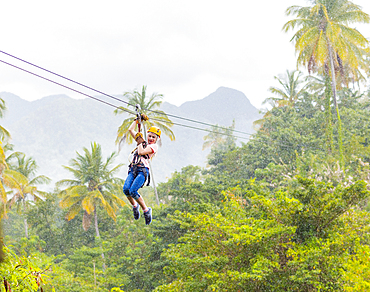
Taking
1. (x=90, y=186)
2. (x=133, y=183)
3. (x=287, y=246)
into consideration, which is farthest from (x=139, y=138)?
(x=90, y=186)

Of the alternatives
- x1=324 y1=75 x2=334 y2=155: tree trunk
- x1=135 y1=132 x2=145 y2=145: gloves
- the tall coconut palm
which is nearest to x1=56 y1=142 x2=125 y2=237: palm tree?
the tall coconut palm

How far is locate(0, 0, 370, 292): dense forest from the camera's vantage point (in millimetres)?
11188

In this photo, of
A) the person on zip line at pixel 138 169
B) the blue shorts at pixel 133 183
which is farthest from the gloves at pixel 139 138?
the blue shorts at pixel 133 183

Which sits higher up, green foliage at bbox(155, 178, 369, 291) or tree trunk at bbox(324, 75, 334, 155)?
tree trunk at bbox(324, 75, 334, 155)

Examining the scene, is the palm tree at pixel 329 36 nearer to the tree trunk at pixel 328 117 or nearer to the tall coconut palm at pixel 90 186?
the tree trunk at pixel 328 117

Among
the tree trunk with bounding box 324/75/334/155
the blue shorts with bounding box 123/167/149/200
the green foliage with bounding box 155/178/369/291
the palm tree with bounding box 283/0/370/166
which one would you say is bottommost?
the green foliage with bounding box 155/178/369/291

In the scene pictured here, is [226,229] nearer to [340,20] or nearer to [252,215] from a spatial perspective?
[252,215]

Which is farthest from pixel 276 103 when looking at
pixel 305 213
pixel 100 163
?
pixel 305 213

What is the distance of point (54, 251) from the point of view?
95.8 feet

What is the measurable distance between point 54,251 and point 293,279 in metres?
23.9

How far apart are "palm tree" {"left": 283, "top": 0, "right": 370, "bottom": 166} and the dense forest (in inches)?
3.5

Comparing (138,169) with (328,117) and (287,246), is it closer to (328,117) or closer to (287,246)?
(287,246)

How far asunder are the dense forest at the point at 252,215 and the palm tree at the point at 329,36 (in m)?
0.09

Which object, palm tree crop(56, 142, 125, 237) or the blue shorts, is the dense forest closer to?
palm tree crop(56, 142, 125, 237)
